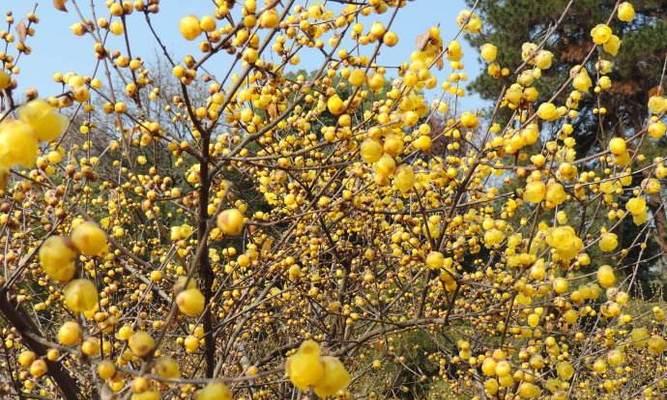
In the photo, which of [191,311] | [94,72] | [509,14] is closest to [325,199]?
Answer: [94,72]

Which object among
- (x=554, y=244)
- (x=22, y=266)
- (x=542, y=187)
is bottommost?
Answer: (x=554, y=244)

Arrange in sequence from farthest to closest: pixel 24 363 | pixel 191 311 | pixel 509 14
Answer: pixel 509 14 < pixel 24 363 < pixel 191 311

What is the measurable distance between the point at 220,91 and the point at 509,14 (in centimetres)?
1158

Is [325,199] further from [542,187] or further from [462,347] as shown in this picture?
[542,187]

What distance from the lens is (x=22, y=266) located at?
147 cm

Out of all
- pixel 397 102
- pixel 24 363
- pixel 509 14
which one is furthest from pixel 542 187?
pixel 509 14

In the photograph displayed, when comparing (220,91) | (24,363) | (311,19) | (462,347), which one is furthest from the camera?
(462,347)

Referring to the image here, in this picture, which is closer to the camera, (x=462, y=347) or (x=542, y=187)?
(x=542, y=187)

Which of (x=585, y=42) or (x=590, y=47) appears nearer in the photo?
(x=590, y=47)

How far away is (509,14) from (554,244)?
1184 centimetres

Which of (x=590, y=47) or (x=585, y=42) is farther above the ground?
(x=585, y=42)

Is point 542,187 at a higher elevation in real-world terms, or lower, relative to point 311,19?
lower

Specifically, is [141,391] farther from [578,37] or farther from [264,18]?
[578,37]

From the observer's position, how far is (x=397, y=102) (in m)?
1.73
